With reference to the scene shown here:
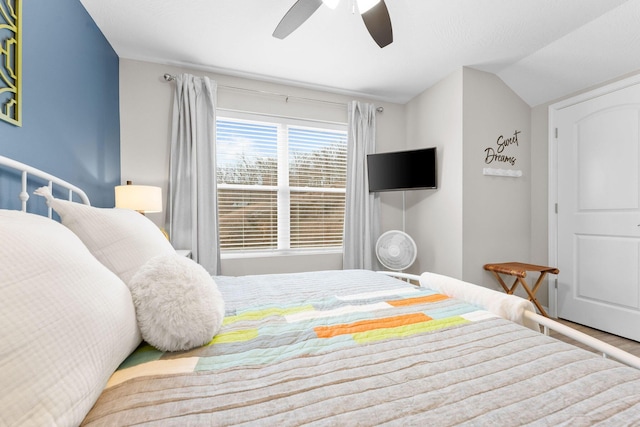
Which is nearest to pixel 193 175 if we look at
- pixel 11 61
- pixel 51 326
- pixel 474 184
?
pixel 11 61

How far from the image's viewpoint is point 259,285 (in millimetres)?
1563

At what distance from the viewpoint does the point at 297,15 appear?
1707mm

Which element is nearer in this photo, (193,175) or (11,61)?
(11,61)

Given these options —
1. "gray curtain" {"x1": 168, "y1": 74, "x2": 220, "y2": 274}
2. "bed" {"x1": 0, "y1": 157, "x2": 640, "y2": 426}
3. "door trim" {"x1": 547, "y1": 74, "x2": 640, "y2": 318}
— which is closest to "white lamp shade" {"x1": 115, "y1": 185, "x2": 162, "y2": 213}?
"gray curtain" {"x1": 168, "y1": 74, "x2": 220, "y2": 274}

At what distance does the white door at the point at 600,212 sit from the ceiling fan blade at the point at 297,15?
276 cm

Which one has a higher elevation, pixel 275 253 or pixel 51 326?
pixel 51 326

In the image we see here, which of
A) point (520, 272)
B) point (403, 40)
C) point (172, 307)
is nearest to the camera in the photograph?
point (172, 307)

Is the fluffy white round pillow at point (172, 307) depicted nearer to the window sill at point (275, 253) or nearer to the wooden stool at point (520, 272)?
the window sill at point (275, 253)

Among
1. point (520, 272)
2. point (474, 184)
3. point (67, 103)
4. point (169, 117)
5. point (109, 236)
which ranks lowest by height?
point (520, 272)

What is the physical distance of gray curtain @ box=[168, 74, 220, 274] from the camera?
2.65 meters

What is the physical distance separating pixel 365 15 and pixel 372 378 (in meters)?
1.87

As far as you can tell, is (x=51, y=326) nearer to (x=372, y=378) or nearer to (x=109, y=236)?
(x=109, y=236)

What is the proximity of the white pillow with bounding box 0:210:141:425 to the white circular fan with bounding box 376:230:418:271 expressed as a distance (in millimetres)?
2586

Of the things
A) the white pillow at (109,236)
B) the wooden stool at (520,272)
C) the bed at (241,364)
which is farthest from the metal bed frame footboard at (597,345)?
the wooden stool at (520,272)
